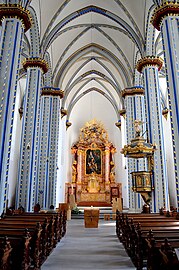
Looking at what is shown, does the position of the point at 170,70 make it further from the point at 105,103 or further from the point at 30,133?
the point at 105,103

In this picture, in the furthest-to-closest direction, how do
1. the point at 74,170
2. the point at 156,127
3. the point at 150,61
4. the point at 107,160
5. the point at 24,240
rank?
the point at 107,160 → the point at 74,170 → the point at 150,61 → the point at 156,127 → the point at 24,240

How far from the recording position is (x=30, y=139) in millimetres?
10062

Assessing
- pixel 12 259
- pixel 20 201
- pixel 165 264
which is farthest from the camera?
pixel 20 201

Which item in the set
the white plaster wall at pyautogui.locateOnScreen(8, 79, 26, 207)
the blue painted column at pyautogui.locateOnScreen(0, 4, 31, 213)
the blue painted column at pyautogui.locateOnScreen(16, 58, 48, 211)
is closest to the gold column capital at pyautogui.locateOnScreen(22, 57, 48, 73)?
the blue painted column at pyautogui.locateOnScreen(16, 58, 48, 211)

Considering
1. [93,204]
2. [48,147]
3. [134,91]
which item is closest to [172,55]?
[134,91]

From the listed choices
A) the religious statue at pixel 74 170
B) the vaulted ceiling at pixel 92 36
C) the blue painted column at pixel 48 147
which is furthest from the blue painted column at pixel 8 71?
the religious statue at pixel 74 170

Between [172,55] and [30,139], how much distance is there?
605 cm

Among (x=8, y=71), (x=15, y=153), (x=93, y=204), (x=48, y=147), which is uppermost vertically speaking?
(x=8, y=71)

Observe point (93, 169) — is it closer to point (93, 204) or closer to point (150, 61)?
point (93, 204)

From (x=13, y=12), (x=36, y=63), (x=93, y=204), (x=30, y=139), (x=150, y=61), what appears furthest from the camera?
(x=93, y=204)

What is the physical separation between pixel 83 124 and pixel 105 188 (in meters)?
6.27

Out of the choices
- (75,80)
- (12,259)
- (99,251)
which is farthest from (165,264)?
(75,80)

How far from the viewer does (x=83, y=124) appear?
77.3ft

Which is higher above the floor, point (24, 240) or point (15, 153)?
point (15, 153)
